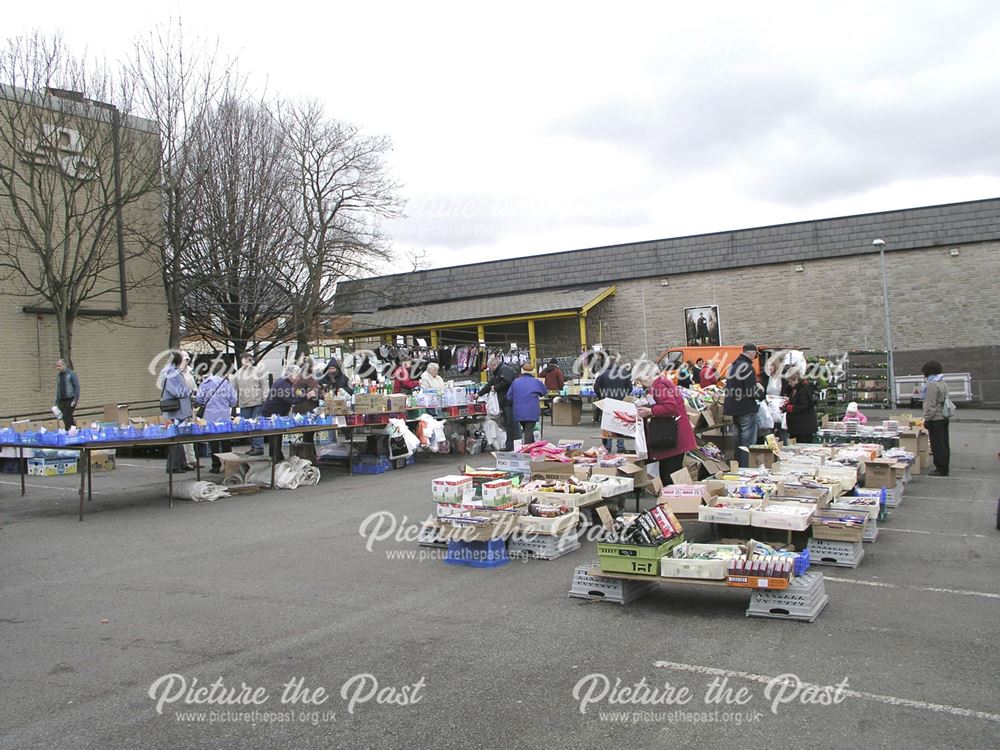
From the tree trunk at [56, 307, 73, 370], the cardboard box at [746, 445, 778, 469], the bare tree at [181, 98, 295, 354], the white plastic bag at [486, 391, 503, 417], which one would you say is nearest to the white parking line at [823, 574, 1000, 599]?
the cardboard box at [746, 445, 778, 469]

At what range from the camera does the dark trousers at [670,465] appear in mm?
10156

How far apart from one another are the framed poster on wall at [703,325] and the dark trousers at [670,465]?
75.8ft

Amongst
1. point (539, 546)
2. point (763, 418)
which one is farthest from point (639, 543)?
point (763, 418)

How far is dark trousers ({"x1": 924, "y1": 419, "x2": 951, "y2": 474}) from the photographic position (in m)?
13.0

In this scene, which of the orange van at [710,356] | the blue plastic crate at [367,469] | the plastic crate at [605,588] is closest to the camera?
the plastic crate at [605,588]

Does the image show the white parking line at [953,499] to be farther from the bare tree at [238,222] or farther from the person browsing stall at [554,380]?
the bare tree at [238,222]

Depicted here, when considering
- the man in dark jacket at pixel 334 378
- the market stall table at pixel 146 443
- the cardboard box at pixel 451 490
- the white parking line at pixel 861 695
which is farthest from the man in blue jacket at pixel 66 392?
the white parking line at pixel 861 695

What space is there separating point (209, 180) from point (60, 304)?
6526 millimetres

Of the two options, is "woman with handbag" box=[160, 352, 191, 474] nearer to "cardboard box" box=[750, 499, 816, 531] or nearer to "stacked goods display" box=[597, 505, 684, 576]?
"stacked goods display" box=[597, 505, 684, 576]

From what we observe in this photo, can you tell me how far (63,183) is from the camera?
1927 centimetres

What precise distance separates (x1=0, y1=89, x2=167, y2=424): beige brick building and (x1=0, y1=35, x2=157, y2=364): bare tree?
2.7 inches

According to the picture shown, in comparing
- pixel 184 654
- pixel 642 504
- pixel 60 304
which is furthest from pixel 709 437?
pixel 60 304

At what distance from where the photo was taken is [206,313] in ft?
88.9

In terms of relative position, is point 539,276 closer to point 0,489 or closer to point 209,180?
point 209,180
